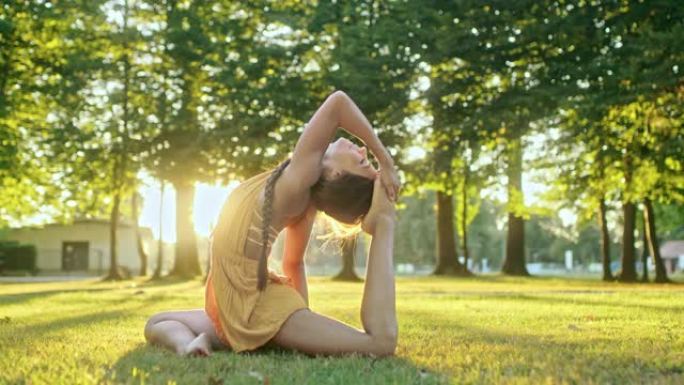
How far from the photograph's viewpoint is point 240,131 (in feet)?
79.5

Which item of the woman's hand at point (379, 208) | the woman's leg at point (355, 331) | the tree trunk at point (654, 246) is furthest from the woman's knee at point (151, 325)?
the tree trunk at point (654, 246)

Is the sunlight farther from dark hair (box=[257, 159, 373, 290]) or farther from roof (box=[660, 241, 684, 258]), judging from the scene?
roof (box=[660, 241, 684, 258])

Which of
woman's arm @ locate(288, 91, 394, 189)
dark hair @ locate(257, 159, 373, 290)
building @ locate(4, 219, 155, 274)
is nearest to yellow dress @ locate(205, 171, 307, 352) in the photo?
dark hair @ locate(257, 159, 373, 290)

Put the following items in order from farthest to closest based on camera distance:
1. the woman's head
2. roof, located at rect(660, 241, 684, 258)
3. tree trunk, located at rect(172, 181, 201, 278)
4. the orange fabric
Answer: roof, located at rect(660, 241, 684, 258) → tree trunk, located at rect(172, 181, 201, 278) → the orange fabric → the woman's head

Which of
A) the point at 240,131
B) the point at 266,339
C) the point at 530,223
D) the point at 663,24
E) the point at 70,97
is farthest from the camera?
the point at 530,223

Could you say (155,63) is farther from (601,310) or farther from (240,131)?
(601,310)

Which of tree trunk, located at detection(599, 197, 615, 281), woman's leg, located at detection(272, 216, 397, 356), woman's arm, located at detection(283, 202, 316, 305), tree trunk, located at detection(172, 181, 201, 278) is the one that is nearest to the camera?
woman's leg, located at detection(272, 216, 397, 356)

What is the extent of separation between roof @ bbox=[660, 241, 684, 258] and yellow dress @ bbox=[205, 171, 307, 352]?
9755cm

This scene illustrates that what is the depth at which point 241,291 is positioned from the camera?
5207 mm

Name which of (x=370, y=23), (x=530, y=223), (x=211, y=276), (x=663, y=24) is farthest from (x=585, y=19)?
(x=530, y=223)

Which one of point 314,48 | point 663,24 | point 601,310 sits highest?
point 314,48

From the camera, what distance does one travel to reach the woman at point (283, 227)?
5.10 metres

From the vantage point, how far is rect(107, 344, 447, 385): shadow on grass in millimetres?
4051

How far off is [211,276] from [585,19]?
1400cm
